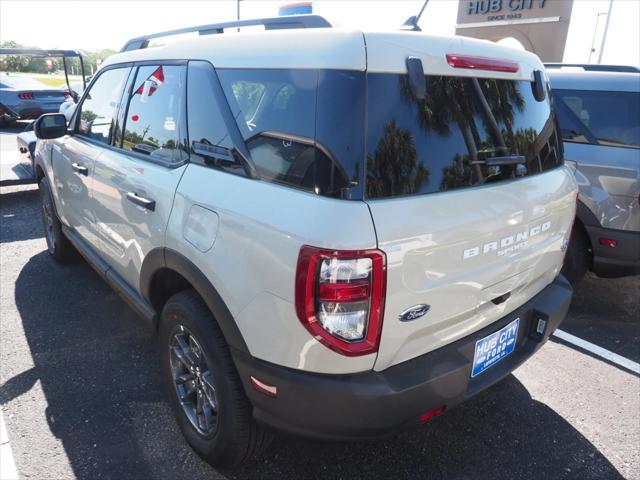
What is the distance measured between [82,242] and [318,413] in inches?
103

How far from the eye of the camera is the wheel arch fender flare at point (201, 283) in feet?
6.04

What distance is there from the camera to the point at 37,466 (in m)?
2.24

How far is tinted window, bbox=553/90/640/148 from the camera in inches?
146

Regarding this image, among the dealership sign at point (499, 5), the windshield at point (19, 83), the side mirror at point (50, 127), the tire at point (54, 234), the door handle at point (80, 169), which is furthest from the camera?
the dealership sign at point (499, 5)

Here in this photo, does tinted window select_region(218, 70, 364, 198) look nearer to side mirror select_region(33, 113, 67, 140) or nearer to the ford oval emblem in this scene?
the ford oval emblem

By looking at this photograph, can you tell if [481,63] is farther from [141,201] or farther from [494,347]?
[141,201]

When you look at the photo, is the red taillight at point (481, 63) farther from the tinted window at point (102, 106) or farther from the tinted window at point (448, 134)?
the tinted window at point (102, 106)

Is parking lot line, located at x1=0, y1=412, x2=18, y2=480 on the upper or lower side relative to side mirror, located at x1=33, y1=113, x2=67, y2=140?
lower

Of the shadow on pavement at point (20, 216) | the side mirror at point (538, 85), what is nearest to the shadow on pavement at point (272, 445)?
the side mirror at point (538, 85)

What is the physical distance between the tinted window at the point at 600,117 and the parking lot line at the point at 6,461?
4.28m

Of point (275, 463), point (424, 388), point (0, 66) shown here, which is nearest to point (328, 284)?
point (424, 388)

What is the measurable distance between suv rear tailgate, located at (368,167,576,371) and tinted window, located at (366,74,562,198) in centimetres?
6

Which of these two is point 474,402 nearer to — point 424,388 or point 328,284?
point 424,388

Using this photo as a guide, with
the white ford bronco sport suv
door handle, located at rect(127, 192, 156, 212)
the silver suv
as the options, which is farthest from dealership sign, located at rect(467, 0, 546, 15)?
door handle, located at rect(127, 192, 156, 212)
